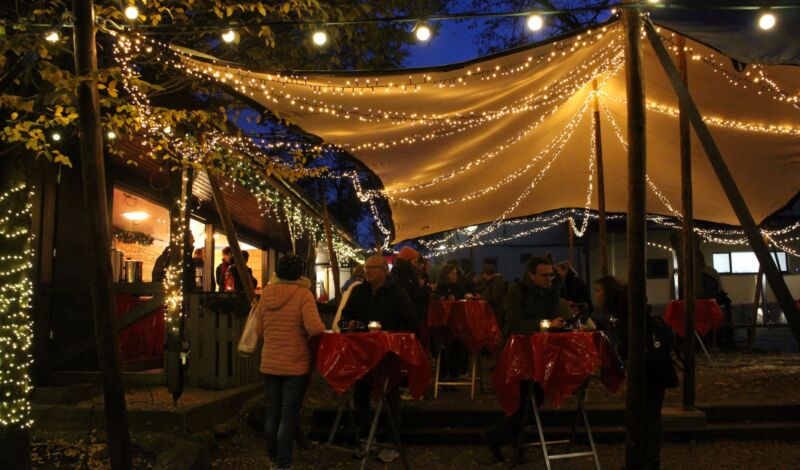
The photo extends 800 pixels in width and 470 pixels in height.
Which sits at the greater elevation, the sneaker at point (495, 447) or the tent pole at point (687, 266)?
the tent pole at point (687, 266)

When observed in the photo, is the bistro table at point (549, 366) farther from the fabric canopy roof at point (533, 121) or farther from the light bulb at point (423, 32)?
the light bulb at point (423, 32)

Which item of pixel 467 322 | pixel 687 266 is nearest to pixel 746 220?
pixel 687 266

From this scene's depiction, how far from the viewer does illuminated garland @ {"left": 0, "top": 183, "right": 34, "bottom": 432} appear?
5669 mm

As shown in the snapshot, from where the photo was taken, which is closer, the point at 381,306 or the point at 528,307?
the point at 528,307

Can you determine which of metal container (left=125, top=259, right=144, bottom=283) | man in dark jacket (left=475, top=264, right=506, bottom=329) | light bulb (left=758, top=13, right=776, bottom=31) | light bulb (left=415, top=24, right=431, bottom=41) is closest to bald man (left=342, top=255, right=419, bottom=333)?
light bulb (left=415, top=24, right=431, bottom=41)

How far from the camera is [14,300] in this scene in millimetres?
5742

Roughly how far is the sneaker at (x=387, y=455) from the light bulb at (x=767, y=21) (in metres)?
4.69

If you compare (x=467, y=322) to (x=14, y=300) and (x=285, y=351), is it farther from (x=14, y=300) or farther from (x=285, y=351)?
(x=14, y=300)

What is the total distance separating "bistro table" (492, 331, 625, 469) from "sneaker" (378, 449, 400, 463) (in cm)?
130

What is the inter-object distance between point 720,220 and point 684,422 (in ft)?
23.9

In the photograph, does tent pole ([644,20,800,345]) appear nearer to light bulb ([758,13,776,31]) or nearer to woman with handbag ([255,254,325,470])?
light bulb ([758,13,776,31])

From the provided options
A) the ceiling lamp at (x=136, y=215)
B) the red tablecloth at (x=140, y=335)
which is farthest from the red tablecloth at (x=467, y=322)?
the ceiling lamp at (x=136, y=215)

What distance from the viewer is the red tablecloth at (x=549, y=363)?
5305mm

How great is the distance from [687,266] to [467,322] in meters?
2.65
